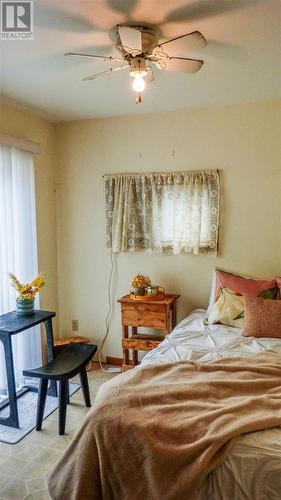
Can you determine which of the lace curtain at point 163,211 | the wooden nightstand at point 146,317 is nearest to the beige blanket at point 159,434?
the wooden nightstand at point 146,317

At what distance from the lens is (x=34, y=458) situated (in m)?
2.24

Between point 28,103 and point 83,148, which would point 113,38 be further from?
point 83,148

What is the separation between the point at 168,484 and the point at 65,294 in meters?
2.72

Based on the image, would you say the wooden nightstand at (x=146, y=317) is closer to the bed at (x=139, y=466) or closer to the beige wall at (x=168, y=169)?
the beige wall at (x=168, y=169)


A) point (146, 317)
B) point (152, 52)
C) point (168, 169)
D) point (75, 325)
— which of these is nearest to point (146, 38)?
point (152, 52)

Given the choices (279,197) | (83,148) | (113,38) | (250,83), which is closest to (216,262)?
(279,197)

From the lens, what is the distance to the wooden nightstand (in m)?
3.15

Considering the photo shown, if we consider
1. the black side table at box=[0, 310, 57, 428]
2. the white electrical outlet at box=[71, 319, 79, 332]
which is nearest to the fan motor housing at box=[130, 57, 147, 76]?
the black side table at box=[0, 310, 57, 428]

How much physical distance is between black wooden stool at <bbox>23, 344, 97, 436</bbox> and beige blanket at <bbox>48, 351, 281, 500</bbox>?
78 cm

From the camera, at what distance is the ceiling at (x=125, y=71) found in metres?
1.71

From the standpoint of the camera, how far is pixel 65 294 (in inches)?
152

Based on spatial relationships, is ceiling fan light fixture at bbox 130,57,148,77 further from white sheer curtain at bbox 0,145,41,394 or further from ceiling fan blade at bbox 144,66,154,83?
white sheer curtain at bbox 0,145,41,394

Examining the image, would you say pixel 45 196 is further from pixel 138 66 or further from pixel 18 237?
pixel 138 66

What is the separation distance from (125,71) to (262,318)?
1986 mm
